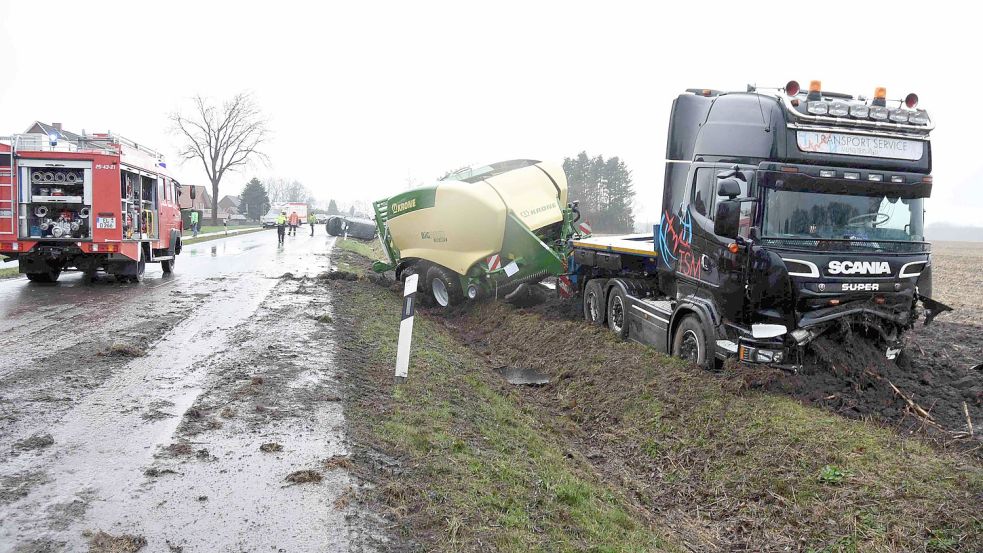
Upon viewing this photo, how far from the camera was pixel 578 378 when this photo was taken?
877 cm

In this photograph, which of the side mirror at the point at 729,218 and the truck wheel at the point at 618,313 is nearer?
the side mirror at the point at 729,218

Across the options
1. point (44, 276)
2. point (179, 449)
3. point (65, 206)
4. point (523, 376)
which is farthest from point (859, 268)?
point (44, 276)

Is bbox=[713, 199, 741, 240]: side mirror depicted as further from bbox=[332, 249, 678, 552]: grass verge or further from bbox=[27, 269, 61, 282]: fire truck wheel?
bbox=[27, 269, 61, 282]: fire truck wheel

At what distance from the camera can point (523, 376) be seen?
9.11 meters

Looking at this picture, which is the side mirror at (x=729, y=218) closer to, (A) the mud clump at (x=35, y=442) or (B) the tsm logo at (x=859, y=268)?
(B) the tsm logo at (x=859, y=268)

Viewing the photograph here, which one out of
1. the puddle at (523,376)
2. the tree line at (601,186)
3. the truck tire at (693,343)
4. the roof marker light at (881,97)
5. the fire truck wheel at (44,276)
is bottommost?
the puddle at (523,376)

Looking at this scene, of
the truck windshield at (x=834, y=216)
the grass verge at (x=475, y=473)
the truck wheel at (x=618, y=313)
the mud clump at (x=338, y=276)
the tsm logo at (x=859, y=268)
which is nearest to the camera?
the grass verge at (x=475, y=473)

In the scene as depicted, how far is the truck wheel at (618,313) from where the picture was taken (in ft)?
32.5

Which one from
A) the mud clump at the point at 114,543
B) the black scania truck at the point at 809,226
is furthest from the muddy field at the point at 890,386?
the mud clump at the point at 114,543

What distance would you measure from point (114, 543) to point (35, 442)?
1.87 m

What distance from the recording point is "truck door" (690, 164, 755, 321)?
7.08 m

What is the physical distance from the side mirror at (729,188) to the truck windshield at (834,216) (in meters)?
0.41

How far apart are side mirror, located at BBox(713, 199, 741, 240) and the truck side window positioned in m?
0.73

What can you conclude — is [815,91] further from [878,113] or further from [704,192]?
[704,192]
